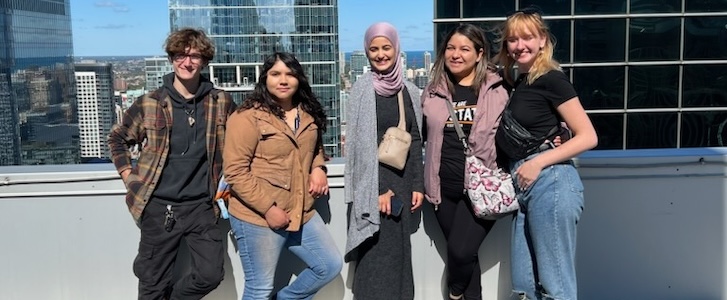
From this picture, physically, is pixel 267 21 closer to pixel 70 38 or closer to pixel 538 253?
pixel 70 38

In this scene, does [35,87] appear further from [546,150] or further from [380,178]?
[546,150]

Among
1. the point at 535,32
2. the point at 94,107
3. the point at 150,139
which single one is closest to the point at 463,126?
the point at 535,32

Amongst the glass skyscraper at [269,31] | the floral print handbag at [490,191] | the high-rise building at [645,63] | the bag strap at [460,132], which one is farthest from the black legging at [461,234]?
the glass skyscraper at [269,31]

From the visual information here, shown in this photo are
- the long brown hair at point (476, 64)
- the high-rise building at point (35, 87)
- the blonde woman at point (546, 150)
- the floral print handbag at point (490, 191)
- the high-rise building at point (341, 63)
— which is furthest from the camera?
the high-rise building at point (35, 87)

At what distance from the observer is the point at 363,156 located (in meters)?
2.86

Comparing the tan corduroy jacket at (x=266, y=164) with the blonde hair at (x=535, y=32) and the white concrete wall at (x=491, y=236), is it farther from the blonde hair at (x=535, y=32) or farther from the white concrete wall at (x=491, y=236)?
the blonde hair at (x=535, y=32)

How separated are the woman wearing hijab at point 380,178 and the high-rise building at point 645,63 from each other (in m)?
21.4

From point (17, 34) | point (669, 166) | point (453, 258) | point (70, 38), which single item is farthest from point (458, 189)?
point (70, 38)

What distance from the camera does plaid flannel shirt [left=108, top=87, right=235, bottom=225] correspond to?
288 centimetres

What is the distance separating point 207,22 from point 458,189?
112 m

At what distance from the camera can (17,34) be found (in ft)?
427

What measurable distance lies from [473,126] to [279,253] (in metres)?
1.05

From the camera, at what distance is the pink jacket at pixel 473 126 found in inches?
112

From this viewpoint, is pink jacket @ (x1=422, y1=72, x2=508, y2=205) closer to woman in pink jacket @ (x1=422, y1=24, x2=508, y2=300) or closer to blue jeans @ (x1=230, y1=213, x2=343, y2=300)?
woman in pink jacket @ (x1=422, y1=24, x2=508, y2=300)
